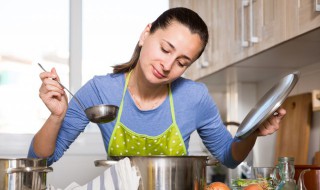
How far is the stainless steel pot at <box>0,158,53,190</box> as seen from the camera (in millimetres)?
854

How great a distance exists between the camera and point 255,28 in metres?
2.24

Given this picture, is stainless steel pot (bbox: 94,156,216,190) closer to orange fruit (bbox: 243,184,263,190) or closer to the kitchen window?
orange fruit (bbox: 243,184,263,190)

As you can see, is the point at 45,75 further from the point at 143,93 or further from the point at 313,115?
the point at 313,115

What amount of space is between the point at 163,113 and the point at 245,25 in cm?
107

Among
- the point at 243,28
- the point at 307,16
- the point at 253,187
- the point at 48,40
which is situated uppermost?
the point at 48,40

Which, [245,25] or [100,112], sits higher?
[245,25]

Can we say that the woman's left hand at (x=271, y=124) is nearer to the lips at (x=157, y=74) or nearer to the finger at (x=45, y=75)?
the lips at (x=157, y=74)

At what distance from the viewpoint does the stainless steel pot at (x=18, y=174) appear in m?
0.85

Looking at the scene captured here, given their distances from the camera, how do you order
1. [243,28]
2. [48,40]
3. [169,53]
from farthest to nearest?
[48,40]
[243,28]
[169,53]

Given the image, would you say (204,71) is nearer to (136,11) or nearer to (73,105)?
(136,11)

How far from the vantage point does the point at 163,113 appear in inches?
57.3

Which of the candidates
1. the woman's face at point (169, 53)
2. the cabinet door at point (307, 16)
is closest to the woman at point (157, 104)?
the woman's face at point (169, 53)

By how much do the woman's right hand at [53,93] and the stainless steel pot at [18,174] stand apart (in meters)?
0.29

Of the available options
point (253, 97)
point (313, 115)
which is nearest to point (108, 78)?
point (313, 115)
